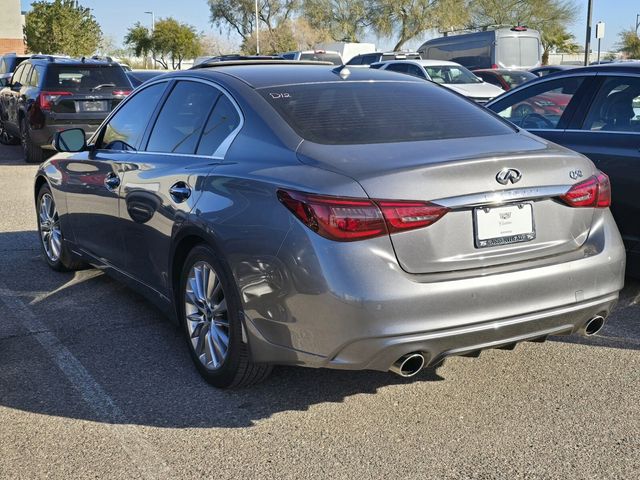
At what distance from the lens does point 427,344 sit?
11.7ft

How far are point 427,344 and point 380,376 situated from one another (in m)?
0.93

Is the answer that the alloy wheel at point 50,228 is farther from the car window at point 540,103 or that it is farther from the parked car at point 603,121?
the parked car at point 603,121

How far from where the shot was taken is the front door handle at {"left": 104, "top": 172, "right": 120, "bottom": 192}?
17.3 feet

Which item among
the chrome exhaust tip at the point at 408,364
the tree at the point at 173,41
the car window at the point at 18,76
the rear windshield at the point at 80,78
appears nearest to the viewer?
the chrome exhaust tip at the point at 408,364

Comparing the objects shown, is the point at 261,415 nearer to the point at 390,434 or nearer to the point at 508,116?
the point at 390,434

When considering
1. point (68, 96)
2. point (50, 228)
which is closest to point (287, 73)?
point (50, 228)

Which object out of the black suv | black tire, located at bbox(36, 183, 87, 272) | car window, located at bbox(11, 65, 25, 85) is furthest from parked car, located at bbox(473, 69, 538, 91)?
black tire, located at bbox(36, 183, 87, 272)

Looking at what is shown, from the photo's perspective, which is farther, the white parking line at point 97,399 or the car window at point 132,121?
the car window at point 132,121

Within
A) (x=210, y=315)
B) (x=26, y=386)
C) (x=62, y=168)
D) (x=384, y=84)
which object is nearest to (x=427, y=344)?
(x=210, y=315)

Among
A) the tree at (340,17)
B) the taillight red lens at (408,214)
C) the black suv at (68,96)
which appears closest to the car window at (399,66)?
the black suv at (68,96)

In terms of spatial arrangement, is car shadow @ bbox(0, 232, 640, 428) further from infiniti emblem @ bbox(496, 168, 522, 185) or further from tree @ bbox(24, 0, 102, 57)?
tree @ bbox(24, 0, 102, 57)

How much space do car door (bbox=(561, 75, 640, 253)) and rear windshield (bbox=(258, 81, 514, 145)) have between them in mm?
1356

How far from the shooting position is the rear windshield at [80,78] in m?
14.0

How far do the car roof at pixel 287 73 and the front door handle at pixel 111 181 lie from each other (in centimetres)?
74
